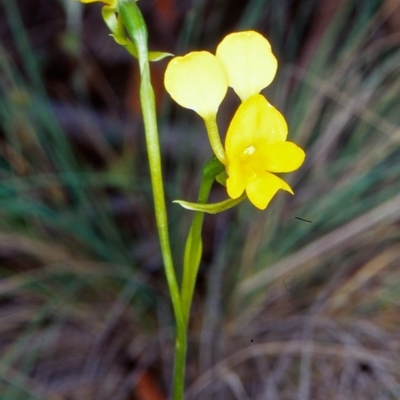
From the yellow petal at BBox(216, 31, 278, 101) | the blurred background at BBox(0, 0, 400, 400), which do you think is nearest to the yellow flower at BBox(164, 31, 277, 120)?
the yellow petal at BBox(216, 31, 278, 101)

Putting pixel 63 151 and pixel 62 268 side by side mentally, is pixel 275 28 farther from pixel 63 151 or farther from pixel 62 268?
pixel 62 268

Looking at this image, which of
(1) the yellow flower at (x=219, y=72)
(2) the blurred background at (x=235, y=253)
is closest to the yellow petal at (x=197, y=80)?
(1) the yellow flower at (x=219, y=72)

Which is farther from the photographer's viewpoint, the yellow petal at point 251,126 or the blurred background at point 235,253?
the blurred background at point 235,253

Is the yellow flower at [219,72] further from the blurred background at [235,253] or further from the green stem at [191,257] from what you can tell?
the blurred background at [235,253]

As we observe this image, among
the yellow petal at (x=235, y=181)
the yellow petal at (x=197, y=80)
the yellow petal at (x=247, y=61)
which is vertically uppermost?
the yellow petal at (x=247, y=61)

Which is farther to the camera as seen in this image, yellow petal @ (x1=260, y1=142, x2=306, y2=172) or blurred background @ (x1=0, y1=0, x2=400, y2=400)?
blurred background @ (x1=0, y1=0, x2=400, y2=400)

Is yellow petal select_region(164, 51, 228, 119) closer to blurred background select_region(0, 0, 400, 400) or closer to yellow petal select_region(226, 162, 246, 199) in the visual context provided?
yellow petal select_region(226, 162, 246, 199)

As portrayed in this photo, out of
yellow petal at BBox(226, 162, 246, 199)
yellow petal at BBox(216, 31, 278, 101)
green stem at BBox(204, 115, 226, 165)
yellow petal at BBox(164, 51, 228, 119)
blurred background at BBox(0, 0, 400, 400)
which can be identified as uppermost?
blurred background at BBox(0, 0, 400, 400)
